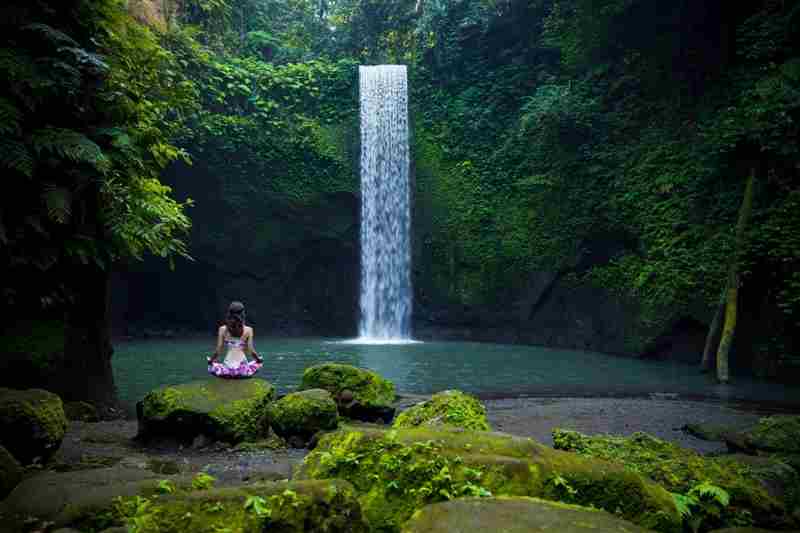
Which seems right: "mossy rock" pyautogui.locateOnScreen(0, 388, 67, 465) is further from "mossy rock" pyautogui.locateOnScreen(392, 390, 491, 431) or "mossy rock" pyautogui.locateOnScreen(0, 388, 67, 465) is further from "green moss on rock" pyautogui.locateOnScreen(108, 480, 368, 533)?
"mossy rock" pyautogui.locateOnScreen(392, 390, 491, 431)

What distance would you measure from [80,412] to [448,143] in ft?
55.6

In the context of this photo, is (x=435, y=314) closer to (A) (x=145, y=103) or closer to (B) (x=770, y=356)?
(B) (x=770, y=356)

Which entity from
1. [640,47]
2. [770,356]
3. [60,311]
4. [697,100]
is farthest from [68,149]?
[640,47]

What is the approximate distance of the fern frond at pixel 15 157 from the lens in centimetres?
450

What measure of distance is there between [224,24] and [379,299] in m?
10.7

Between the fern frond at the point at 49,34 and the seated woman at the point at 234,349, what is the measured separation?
3156mm

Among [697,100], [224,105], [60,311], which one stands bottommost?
[60,311]

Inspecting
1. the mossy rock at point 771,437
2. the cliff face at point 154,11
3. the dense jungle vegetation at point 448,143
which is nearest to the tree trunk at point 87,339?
the dense jungle vegetation at point 448,143

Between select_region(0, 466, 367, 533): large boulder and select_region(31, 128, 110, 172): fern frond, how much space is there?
264 centimetres

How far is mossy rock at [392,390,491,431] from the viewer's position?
580 cm

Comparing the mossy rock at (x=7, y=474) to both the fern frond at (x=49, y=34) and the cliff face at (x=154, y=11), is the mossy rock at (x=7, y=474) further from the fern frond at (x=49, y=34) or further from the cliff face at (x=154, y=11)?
the cliff face at (x=154, y=11)

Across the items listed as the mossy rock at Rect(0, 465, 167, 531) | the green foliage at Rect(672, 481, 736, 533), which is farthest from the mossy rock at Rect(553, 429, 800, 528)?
the mossy rock at Rect(0, 465, 167, 531)

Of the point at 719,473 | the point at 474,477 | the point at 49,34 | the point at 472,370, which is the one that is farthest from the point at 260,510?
the point at 472,370

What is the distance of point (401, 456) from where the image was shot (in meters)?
3.48
